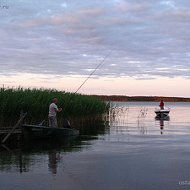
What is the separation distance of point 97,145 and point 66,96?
33.1 feet

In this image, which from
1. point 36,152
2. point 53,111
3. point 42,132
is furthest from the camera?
point 53,111

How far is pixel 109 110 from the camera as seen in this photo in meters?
43.1

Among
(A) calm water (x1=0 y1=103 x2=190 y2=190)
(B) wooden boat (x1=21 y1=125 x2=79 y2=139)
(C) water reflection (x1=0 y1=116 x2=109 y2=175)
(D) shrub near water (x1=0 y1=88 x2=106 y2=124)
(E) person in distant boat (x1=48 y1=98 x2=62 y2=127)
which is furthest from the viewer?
(E) person in distant boat (x1=48 y1=98 x2=62 y2=127)

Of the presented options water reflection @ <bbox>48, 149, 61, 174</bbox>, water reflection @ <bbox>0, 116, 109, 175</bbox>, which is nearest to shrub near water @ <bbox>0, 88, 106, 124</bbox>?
water reflection @ <bbox>0, 116, 109, 175</bbox>

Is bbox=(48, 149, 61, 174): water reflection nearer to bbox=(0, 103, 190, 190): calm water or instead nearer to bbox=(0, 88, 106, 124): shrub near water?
bbox=(0, 103, 190, 190): calm water

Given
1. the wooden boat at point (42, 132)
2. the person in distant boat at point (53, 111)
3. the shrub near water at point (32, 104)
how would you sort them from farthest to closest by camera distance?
1. the person in distant boat at point (53, 111)
2. the shrub near water at point (32, 104)
3. the wooden boat at point (42, 132)

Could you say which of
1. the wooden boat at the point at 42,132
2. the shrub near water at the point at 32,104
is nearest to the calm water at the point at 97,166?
the wooden boat at the point at 42,132

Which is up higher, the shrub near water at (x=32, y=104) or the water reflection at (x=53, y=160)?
the shrub near water at (x=32, y=104)

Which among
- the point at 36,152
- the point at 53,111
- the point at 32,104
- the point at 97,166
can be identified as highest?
the point at 32,104

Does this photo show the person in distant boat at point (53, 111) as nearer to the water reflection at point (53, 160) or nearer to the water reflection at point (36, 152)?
the water reflection at point (36, 152)

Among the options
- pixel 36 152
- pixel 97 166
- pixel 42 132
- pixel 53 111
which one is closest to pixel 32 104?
pixel 53 111

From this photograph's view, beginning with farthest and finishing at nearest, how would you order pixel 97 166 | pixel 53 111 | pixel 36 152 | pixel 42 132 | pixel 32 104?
1. pixel 32 104
2. pixel 53 111
3. pixel 42 132
4. pixel 36 152
5. pixel 97 166

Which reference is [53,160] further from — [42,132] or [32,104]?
[32,104]

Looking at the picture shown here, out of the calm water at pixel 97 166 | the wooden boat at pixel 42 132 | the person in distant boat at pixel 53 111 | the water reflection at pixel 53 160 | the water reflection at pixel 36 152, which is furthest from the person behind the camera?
the person in distant boat at pixel 53 111
